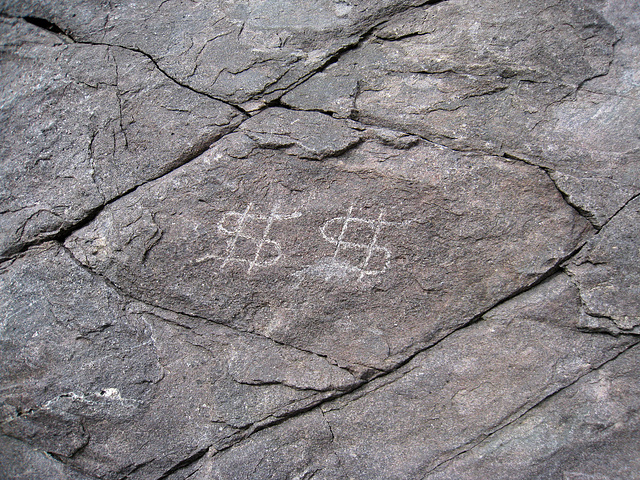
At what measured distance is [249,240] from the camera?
1.80 m

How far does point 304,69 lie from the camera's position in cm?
198

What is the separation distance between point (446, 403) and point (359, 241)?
0.65 metres

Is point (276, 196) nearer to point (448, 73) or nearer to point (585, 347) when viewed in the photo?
point (448, 73)

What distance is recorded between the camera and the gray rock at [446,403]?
166cm

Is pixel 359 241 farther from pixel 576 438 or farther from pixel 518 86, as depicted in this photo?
pixel 576 438

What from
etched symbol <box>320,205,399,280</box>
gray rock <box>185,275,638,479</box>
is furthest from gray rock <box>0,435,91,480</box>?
etched symbol <box>320,205,399,280</box>

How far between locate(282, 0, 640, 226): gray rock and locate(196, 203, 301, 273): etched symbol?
1.60 feet

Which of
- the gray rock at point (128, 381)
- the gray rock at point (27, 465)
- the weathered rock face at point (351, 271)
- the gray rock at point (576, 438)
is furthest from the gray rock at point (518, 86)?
the gray rock at point (27, 465)

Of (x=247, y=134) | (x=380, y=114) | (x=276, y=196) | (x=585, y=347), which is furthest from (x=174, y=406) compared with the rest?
(x=585, y=347)

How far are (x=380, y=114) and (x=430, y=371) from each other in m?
0.99

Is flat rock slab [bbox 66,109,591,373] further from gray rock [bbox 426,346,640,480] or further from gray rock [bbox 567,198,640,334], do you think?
gray rock [bbox 426,346,640,480]

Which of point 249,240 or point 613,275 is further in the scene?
point 249,240

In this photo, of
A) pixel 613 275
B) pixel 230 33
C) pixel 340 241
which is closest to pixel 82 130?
pixel 230 33

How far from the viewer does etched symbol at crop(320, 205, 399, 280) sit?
1.75 meters
